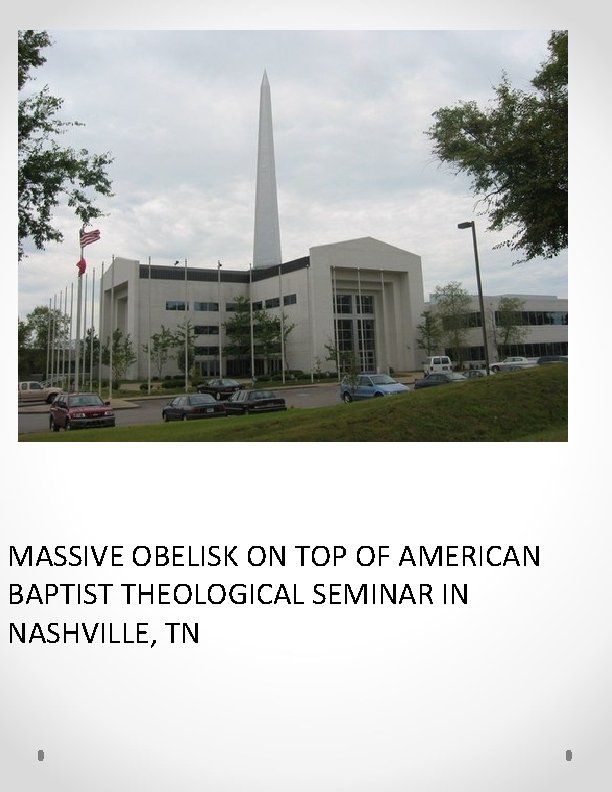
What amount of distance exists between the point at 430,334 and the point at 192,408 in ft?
15.0

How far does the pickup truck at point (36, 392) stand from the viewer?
9.68 meters

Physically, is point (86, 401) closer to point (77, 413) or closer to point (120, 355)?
point (77, 413)

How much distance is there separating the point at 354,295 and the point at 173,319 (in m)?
3.47

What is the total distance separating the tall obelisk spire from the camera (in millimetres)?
10074

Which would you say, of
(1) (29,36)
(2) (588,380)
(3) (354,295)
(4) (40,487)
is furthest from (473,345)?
(1) (29,36)

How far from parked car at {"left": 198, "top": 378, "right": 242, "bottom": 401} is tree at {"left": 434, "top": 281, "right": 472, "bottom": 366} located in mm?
3830

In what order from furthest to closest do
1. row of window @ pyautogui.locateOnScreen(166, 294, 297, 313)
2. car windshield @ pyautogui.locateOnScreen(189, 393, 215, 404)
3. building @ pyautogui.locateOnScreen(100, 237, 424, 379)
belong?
row of window @ pyautogui.locateOnScreen(166, 294, 297, 313)
building @ pyautogui.locateOnScreen(100, 237, 424, 379)
car windshield @ pyautogui.locateOnScreen(189, 393, 215, 404)

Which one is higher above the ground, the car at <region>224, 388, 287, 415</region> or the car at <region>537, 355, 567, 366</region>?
the car at <region>537, 355, 567, 366</region>

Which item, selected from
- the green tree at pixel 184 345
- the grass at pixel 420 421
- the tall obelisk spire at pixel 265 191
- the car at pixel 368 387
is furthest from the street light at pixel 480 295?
the green tree at pixel 184 345

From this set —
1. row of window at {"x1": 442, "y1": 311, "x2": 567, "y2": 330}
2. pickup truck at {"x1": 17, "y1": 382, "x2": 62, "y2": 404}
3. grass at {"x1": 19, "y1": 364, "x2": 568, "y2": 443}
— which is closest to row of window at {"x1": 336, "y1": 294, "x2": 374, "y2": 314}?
row of window at {"x1": 442, "y1": 311, "x2": 567, "y2": 330}

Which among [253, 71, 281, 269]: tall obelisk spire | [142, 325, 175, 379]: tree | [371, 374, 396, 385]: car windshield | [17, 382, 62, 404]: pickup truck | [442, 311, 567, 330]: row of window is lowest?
[17, 382, 62, 404]: pickup truck

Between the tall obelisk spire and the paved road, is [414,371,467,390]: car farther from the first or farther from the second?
the tall obelisk spire

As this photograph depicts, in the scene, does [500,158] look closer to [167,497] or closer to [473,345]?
[473,345]

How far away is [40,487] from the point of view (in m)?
8.45
